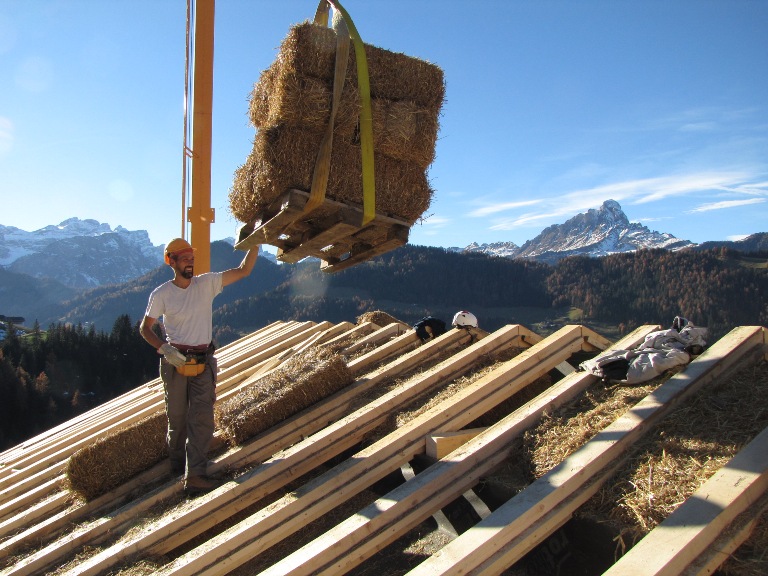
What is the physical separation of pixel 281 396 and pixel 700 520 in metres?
3.43

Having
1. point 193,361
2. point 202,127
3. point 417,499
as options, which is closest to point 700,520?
point 417,499

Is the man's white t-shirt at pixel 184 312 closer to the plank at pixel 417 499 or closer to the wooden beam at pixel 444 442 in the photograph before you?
the wooden beam at pixel 444 442

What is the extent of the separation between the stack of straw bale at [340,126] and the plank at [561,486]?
7.56 ft

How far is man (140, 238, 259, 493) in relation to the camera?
4422mm

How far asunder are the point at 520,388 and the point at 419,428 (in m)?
0.97

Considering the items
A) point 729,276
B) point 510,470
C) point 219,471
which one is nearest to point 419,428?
point 510,470

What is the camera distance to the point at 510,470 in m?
3.64

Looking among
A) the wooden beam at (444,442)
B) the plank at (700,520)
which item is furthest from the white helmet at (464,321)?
the plank at (700,520)

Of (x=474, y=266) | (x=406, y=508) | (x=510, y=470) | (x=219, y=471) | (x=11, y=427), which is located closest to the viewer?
(x=406, y=508)

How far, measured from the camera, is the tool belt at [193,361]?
14.4ft

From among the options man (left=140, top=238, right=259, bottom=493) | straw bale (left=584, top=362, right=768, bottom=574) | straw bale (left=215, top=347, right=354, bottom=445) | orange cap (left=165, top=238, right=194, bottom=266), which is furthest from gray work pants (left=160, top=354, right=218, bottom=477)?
straw bale (left=584, top=362, right=768, bottom=574)

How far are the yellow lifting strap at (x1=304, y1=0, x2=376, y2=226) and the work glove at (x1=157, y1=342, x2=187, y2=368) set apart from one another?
1.34m

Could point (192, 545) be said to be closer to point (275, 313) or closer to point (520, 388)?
point (520, 388)

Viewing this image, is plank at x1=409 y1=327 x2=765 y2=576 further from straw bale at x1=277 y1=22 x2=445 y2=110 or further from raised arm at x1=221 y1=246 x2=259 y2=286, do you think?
straw bale at x1=277 y1=22 x2=445 y2=110
